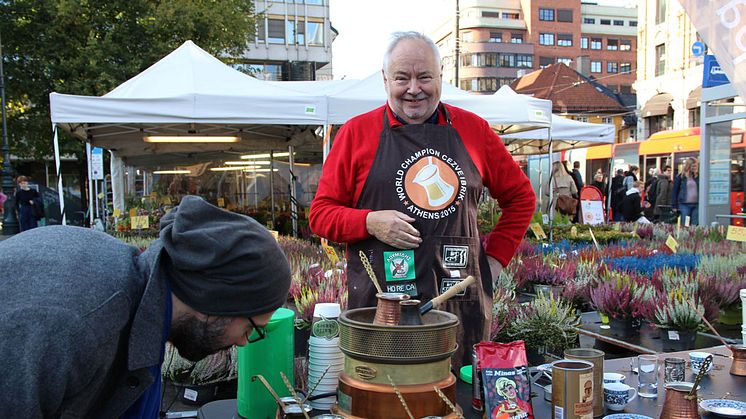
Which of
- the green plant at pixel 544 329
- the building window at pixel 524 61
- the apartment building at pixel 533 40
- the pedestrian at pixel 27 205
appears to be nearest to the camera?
the green plant at pixel 544 329

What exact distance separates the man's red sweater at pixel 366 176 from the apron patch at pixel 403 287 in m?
0.18

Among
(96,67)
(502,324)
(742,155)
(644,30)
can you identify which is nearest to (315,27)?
(644,30)

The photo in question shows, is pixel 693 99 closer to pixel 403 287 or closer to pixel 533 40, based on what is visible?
pixel 403 287

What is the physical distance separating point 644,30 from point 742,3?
38.4m

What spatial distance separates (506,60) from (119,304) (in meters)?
84.2

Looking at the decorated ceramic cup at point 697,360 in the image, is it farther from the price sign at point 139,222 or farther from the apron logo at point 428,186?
the price sign at point 139,222

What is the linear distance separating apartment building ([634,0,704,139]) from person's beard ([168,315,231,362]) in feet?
110

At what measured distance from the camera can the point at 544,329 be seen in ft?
11.1

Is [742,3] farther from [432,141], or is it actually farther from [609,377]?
[609,377]

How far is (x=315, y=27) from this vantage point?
45469 millimetres

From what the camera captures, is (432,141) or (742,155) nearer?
(432,141)

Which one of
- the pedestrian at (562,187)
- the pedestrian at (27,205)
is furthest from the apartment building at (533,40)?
the pedestrian at (27,205)

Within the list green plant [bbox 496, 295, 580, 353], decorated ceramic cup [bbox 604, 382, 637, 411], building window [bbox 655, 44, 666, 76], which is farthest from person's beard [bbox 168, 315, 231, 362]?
building window [bbox 655, 44, 666, 76]

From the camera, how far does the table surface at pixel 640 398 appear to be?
1666 mm
